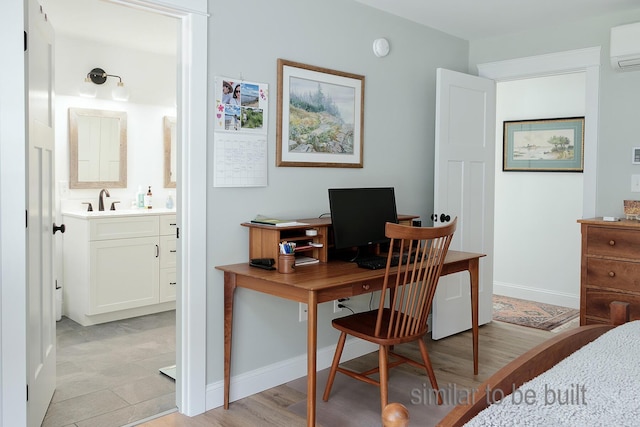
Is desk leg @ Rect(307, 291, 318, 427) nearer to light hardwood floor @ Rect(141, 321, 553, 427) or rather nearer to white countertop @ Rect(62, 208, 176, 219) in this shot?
light hardwood floor @ Rect(141, 321, 553, 427)

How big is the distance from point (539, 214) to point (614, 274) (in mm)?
1818

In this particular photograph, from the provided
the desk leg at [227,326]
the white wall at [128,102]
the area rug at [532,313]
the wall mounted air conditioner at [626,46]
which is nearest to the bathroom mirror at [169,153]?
the white wall at [128,102]

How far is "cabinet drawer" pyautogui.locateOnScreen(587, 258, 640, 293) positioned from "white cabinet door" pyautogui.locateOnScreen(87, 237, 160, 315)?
338 centimetres

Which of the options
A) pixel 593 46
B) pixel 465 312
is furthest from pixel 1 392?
pixel 593 46

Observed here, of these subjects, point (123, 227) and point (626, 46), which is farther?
point (123, 227)

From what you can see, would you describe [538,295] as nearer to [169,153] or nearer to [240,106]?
[240,106]

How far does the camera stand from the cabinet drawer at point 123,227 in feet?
14.3

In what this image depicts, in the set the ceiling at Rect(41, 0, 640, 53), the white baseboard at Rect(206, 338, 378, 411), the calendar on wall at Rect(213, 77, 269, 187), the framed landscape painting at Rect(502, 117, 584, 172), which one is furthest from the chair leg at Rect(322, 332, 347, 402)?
the framed landscape painting at Rect(502, 117, 584, 172)

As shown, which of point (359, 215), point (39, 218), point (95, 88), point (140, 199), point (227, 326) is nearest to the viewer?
point (39, 218)

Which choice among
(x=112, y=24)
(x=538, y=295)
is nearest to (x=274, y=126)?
(x=112, y=24)

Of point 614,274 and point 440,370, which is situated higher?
point 614,274

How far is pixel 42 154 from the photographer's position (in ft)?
8.71

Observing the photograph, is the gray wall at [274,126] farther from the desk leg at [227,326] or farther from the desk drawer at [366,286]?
the desk drawer at [366,286]

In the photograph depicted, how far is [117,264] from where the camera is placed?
4.48 m
